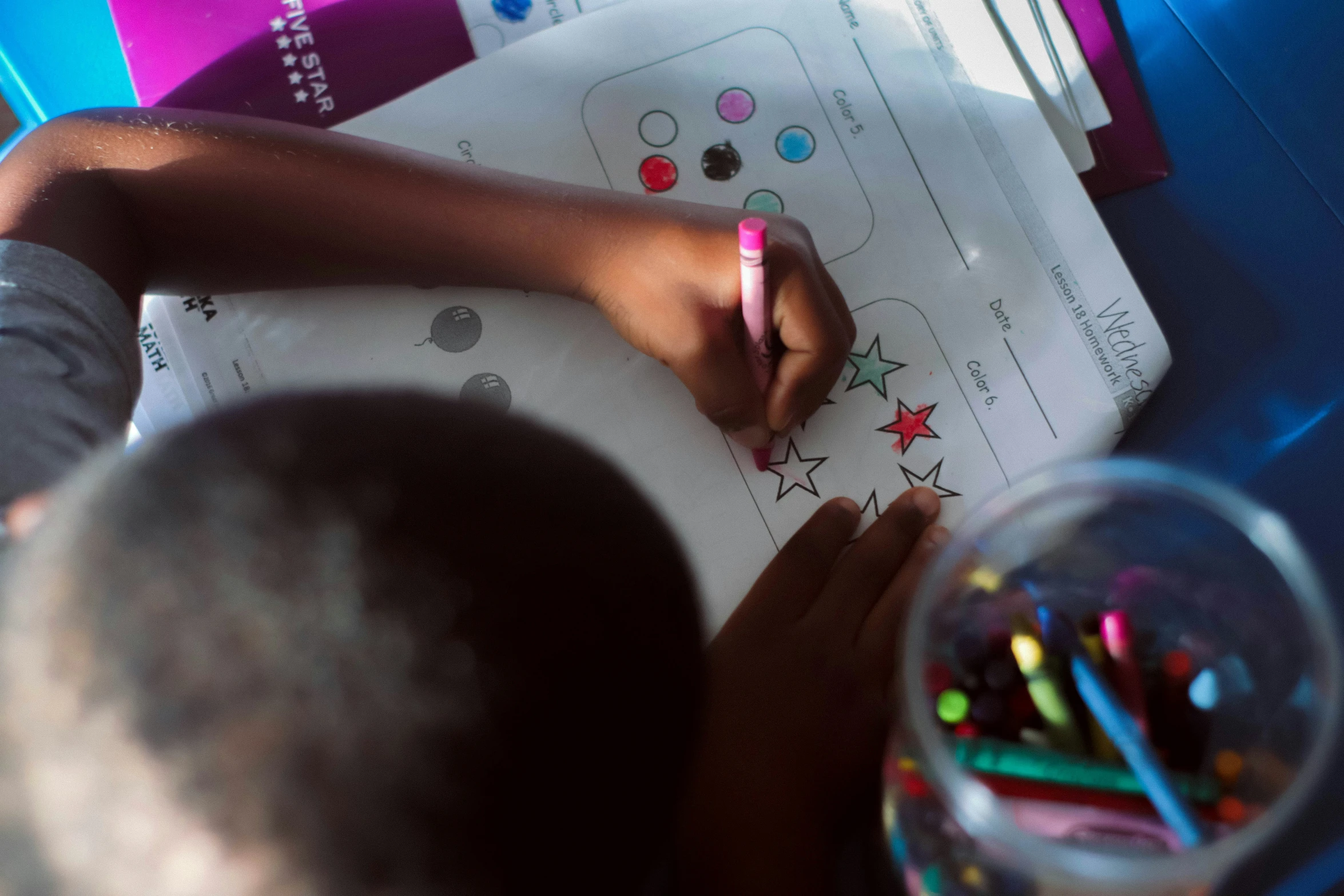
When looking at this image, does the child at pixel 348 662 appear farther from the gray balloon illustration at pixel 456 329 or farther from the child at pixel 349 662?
the gray balloon illustration at pixel 456 329

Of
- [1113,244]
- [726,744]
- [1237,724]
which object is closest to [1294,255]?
[1113,244]

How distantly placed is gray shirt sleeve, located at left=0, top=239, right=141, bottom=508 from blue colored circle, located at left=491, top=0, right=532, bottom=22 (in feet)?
0.83

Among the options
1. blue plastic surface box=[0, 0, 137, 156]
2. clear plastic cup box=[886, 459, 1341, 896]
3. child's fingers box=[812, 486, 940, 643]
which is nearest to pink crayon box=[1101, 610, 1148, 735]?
clear plastic cup box=[886, 459, 1341, 896]

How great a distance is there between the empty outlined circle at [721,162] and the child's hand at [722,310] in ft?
0.13

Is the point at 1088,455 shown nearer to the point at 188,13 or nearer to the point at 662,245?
the point at 662,245

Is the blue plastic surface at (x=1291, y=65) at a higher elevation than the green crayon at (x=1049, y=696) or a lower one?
higher

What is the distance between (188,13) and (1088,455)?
0.54m

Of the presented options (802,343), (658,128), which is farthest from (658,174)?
(802,343)

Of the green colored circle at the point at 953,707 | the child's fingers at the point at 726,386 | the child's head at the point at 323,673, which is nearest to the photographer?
the child's head at the point at 323,673

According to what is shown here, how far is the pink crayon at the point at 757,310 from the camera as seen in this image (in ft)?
1.09

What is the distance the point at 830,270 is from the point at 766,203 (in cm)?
5

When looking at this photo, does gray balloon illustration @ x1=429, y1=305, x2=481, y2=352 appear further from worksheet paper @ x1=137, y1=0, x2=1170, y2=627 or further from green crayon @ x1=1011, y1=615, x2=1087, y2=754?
green crayon @ x1=1011, y1=615, x2=1087, y2=754

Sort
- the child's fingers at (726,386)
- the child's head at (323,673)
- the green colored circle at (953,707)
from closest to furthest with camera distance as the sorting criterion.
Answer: the child's head at (323,673) → the green colored circle at (953,707) → the child's fingers at (726,386)

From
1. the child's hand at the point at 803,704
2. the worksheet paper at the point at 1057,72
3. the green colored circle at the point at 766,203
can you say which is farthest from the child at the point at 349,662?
the worksheet paper at the point at 1057,72
